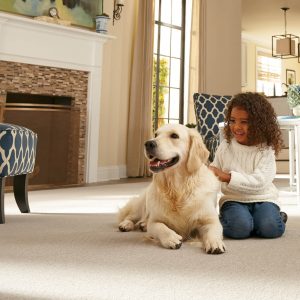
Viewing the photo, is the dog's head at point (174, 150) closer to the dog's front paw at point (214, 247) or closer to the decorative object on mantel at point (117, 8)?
the dog's front paw at point (214, 247)

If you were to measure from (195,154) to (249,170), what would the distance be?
1.28ft

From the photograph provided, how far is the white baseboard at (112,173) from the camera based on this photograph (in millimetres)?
5039

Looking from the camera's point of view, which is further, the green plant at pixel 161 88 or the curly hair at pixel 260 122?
the green plant at pixel 161 88

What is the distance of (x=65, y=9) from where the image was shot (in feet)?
15.1

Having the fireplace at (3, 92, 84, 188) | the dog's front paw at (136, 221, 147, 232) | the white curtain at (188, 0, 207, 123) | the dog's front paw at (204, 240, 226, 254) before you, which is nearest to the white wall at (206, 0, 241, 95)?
the white curtain at (188, 0, 207, 123)

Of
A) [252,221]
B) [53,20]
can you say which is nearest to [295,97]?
[252,221]

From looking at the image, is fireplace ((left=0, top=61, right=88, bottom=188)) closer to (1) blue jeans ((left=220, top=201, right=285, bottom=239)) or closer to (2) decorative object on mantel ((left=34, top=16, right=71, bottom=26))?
(2) decorative object on mantel ((left=34, top=16, right=71, bottom=26))

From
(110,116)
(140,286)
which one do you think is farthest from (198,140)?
(110,116)

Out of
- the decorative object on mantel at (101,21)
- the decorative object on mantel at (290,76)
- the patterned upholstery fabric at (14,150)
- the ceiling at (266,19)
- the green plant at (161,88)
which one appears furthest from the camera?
the decorative object on mantel at (290,76)

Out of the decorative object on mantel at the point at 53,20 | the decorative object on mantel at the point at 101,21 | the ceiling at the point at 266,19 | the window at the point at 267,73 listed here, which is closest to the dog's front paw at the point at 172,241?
the decorative object on mantel at the point at 53,20

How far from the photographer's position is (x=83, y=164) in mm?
4684

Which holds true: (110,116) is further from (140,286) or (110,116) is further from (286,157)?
(140,286)

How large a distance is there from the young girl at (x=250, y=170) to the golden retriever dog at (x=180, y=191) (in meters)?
0.18

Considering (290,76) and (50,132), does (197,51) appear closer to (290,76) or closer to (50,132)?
(50,132)
